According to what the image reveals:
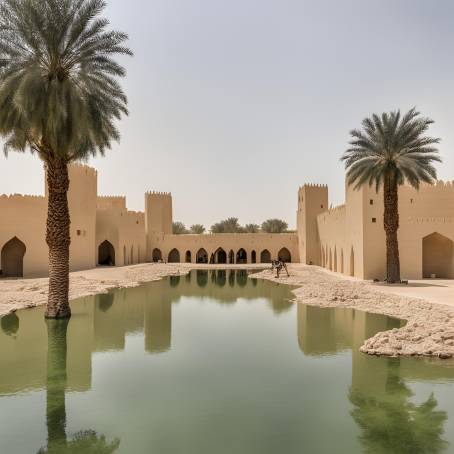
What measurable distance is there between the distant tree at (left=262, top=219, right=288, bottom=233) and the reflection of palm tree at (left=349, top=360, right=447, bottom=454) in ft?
184

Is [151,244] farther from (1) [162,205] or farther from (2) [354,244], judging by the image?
(2) [354,244]

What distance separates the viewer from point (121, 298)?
Answer: 58.3 ft

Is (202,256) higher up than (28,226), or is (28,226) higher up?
(28,226)

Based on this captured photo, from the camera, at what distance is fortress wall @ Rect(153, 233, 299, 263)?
140 feet

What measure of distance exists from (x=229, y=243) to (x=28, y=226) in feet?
71.6

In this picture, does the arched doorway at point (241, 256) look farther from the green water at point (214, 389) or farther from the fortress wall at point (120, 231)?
the green water at point (214, 389)

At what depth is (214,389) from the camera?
23.1 feet

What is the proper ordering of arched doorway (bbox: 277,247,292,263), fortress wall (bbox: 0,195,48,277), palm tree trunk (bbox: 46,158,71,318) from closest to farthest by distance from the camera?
palm tree trunk (bbox: 46,158,71,318) → fortress wall (bbox: 0,195,48,277) → arched doorway (bbox: 277,247,292,263)

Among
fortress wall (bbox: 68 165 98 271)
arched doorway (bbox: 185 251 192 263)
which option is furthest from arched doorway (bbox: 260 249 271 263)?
fortress wall (bbox: 68 165 98 271)

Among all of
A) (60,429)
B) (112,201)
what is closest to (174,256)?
(112,201)

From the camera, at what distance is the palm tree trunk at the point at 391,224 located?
66.1 feet

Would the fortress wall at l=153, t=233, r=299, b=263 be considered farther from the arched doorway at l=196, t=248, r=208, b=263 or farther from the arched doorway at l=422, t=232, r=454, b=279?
the arched doorway at l=422, t=232, r=454, b=279

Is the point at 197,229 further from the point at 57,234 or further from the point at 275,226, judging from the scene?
the point at 57,234

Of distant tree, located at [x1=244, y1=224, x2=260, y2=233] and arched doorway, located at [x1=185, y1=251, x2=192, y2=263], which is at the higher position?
distant tree, located at [x1=244, y1=224, x2=260, y2=233]
